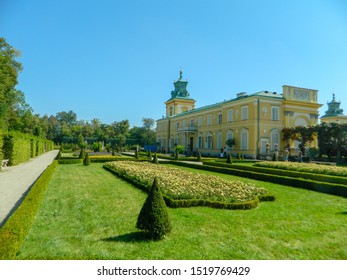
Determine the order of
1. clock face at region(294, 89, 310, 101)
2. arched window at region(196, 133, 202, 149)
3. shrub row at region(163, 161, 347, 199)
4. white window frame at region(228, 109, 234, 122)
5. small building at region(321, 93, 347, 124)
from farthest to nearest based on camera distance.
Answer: small building at region(321, 93, 347, 124) → arched window at region(196, 133, 202, 149) → white window frame at region(228, 109, 234, 122) → clock face at region(294, 89, 310, 101) → shrub row at region(163, 161, 347, 199)

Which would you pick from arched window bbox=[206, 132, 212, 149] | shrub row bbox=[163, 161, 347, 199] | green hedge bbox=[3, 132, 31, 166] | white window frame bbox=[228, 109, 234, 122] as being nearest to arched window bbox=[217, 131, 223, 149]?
arched window bbox=[206, 132, 212, 149]

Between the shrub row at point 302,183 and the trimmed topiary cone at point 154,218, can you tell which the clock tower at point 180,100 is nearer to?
the shrub row at point 302,183

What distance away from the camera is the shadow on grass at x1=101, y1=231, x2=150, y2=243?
172 inches

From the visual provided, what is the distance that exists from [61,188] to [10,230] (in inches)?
231

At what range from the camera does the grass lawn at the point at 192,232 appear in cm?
393

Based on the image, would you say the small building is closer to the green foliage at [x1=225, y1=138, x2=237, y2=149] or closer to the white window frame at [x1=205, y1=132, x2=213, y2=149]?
the white window frame at [x1=205, y1=132, x2=213, y2=149]

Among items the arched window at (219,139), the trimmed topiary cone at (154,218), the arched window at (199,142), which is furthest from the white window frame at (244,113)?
the trimmed topiary cone at (154,218)

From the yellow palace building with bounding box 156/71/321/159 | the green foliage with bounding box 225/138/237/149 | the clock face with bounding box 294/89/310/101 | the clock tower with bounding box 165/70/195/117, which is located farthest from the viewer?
the clock tower with bounding box 165/70/195/117

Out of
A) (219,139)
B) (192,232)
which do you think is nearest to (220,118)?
(219,139)

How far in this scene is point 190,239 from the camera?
4445mm

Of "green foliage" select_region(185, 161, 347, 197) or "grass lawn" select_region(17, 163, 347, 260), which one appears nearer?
"grass lawn" select_region(17, 163, 347, 260)

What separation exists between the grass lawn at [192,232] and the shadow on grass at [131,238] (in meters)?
0.02

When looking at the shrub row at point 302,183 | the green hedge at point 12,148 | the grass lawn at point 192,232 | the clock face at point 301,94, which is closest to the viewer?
the grass lawn at point 192,232

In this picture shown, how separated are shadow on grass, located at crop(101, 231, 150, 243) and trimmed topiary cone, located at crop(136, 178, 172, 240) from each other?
0.15m
